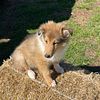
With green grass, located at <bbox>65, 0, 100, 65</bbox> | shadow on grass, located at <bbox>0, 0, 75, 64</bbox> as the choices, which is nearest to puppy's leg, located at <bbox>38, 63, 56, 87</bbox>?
green grass, located at <bbox>65, 0, 100, 65</bbox>

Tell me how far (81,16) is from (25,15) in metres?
1.83

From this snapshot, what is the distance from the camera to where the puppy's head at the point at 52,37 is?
660 centimetres

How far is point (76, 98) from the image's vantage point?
6.78 meters

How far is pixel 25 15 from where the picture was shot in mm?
13180

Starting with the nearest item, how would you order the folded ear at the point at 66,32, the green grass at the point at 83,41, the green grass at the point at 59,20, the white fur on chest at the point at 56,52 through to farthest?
the folded ear at the point at 66,32 → the white fur on chest at the point at 56,52 → the green grass at the point at 83,41 → the green grass at the point at 59,20

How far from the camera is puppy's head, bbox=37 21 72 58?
6598 millimetres

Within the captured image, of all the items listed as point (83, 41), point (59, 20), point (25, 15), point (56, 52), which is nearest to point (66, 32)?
point (56, 52)

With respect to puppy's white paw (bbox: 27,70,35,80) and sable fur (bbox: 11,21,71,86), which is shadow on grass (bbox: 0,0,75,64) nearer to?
sable fur (bbox: 11,21,71,86)

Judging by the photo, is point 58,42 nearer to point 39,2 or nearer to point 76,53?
point 76,53

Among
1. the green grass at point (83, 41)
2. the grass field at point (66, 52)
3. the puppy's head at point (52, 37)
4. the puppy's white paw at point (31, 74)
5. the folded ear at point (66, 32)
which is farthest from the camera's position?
the green grass at point (83, 41)

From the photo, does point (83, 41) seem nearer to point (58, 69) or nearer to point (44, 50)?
point (58, 69)

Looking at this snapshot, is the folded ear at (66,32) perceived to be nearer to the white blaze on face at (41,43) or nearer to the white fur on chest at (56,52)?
the white fur on chest at (56,52)

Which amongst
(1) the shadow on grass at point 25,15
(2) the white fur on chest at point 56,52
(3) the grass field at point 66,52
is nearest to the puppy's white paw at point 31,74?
(3) the grass field at point 66,52

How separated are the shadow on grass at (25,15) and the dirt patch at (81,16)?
0.25 meters
